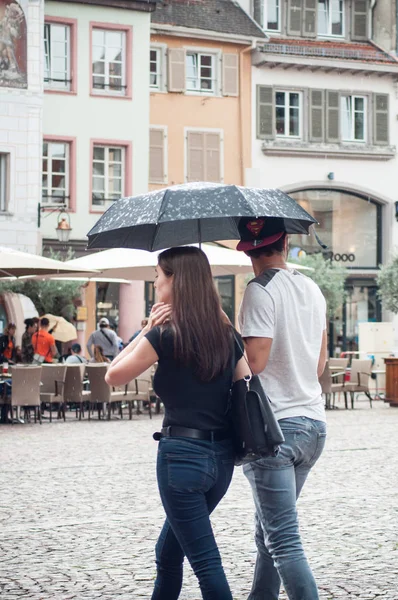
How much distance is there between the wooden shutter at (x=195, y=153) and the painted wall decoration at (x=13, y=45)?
6365mm

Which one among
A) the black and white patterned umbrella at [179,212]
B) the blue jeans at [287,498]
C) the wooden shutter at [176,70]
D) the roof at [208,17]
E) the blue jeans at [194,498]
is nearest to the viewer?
the blue jeans at [194,498]

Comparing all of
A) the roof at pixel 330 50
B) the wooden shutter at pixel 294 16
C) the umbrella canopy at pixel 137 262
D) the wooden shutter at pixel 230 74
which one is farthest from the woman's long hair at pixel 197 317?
the wooden shutter at pixel 294 16

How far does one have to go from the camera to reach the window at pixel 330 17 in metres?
40.2

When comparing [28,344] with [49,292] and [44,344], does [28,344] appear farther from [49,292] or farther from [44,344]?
[49,292]

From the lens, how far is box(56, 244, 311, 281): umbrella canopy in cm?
1941

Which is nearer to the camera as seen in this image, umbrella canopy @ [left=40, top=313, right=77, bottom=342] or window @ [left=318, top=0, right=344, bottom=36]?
umbrella canopy @ [left=40, top=313, right=77, bottom=342]

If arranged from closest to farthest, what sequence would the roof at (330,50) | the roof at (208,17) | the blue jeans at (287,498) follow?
1. the blue jeans at (287,498)
2. the roof at (208,17)
3. the roof at (330,50)

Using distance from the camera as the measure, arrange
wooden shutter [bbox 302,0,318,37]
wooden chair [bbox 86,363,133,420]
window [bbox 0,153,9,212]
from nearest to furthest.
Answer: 1. wooden chair [bbox 86,363,133,420]
2. window [bbox 0,153,9,212]
3. wooden shutter [bbox 302,0,318,37]

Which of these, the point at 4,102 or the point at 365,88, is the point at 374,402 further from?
the point at 365,88

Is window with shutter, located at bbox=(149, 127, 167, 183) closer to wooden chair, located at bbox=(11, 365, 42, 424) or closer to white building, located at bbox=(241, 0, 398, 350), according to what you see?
white building, located at bbox=(241, 0, 398, 350)

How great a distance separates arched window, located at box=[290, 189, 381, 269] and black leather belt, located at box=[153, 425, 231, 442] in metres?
35.6

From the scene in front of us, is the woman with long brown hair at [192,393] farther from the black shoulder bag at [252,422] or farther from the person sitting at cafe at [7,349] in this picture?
the person sitting at cafe at [7,349]

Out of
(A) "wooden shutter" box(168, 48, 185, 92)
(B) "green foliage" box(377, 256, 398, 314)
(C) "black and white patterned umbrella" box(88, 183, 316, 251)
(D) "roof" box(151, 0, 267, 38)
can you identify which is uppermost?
(D) "roof" box(151, 0, 267, 38)

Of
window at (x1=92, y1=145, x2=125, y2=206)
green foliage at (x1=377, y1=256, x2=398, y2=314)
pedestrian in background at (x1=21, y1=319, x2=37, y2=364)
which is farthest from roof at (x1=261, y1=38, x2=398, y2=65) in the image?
pedestrian in background at (x1=21, y1=319, x2=37, y2=364)
